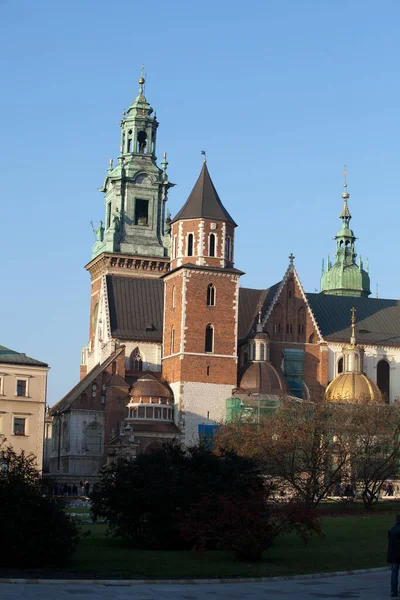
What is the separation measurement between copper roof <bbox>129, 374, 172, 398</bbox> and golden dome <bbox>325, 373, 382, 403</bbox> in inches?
482

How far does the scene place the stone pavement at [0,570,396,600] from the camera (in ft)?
77.2

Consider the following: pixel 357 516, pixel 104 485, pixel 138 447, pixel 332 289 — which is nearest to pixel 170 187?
pixel 332 289

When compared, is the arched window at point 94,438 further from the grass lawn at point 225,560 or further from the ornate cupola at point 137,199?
the grass lawn at point 225,560

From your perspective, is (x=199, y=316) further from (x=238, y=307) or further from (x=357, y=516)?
(x=357, y=516)

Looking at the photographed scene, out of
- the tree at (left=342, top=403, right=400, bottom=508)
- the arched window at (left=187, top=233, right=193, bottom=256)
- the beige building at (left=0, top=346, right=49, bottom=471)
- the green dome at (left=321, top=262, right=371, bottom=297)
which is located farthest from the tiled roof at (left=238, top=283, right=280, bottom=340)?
the tree at (left=342, top=403, right=400, bottom=508)

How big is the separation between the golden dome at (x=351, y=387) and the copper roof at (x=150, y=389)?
40.2ft

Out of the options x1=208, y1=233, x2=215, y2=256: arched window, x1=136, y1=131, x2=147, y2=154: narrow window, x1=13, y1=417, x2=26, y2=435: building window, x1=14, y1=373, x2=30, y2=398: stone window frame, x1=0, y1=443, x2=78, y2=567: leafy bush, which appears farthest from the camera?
x1=136, y1=131, x2=147, y2=154: narrow window

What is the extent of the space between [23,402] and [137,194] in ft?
132

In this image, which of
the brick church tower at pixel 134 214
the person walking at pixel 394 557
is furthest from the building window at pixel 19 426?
the person walking at pixel 394 557

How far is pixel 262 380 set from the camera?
8438 cm

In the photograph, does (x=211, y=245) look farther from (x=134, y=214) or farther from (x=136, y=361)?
(x=134, y=214)

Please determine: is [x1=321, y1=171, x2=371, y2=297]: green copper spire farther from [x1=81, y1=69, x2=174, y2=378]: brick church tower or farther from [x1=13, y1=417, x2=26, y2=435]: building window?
[x1=13, y1=417, x2=26, y2=435]: building window

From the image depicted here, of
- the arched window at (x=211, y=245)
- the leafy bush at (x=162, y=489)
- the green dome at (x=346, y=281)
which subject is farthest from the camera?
the green dome at (x=346, y=281)

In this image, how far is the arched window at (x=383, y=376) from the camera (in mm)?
93125
